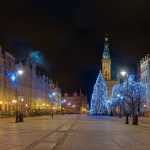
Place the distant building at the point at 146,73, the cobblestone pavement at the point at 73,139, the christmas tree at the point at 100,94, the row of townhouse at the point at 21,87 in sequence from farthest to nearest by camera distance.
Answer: the christmas tree at the point at 100,94, the distant building at the point at 146,73, the row of townhouse at the point at 21,87, the cobblestone pavement at the point at 73,139

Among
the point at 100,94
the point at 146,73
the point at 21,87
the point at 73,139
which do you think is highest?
the point at 146,73

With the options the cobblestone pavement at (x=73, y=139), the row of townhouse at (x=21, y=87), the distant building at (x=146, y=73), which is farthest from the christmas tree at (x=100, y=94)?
the cobblestone pavement at (x=73, y=139)

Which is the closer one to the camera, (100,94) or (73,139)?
(73,139)

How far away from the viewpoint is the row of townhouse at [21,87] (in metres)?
104

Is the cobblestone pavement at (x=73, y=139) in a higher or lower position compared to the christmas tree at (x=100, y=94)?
lower

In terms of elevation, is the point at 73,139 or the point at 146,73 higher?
the point at 146,73

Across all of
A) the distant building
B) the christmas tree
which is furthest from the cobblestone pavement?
the christmas tree

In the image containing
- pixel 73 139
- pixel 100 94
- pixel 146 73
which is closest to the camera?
pixel 73 139

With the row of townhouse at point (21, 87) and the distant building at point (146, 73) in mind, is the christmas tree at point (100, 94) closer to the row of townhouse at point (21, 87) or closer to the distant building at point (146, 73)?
the row of townhouse at point (21, 87)

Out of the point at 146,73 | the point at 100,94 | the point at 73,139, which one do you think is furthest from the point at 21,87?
the point at 73,139

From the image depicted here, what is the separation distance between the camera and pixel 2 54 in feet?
345

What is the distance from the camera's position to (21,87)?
128875mm

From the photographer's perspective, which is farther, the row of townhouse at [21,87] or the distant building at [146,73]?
the distant building at [146,73]

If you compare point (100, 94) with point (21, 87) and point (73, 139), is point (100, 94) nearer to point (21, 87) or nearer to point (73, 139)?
point (21, 87)
